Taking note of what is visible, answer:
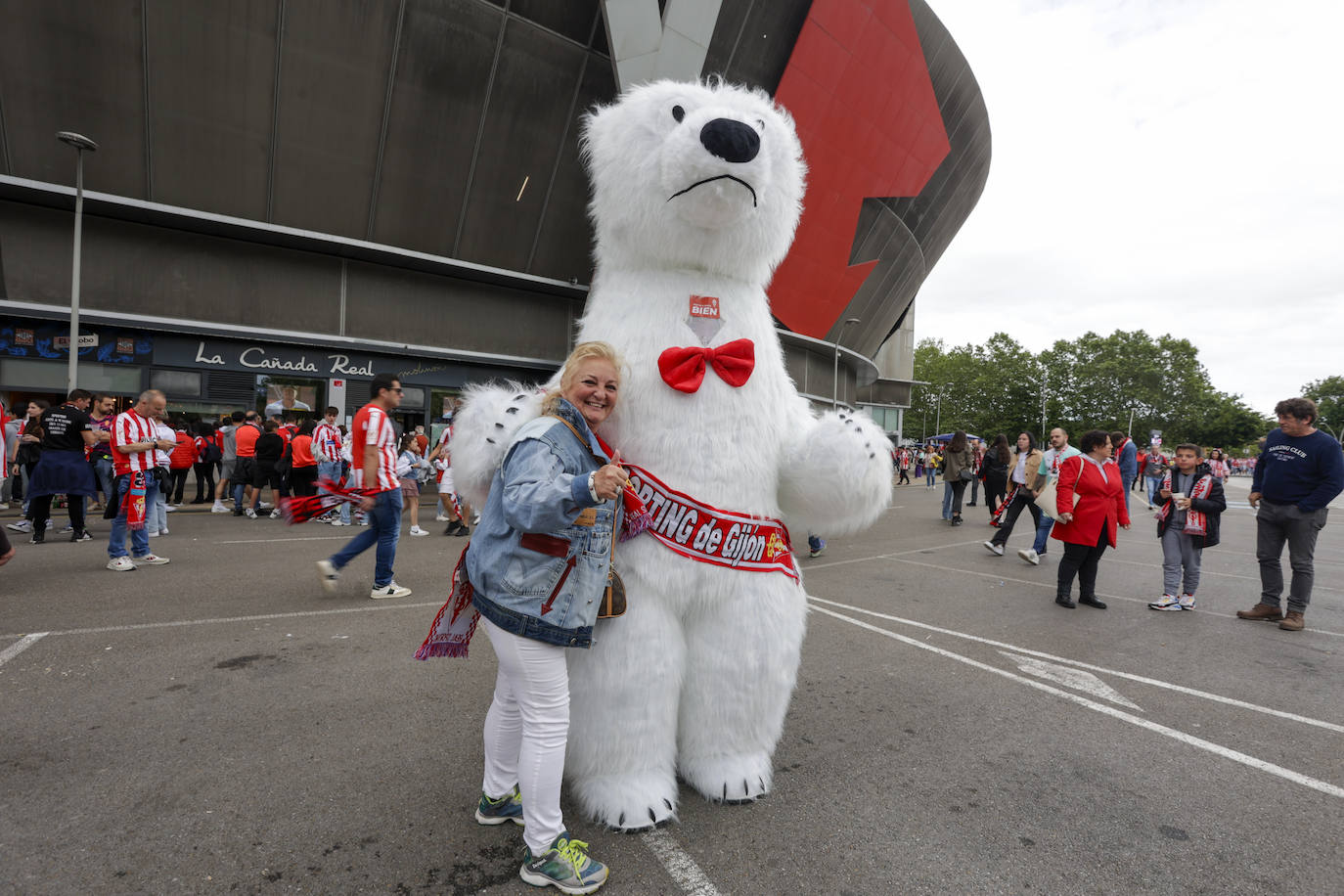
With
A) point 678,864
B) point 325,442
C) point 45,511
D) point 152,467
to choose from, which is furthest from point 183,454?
point 678,864

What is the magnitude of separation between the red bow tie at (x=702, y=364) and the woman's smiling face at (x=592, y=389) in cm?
26

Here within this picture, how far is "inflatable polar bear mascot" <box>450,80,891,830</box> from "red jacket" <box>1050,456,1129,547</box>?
425 centimetres

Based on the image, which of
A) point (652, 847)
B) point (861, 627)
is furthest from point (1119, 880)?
point (861, 627)

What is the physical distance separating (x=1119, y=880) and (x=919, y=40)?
64.4 feet

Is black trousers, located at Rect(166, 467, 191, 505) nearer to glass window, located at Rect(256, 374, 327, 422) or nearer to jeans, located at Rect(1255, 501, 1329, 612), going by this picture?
glass window, located at Rect(256, 374, 327, 422)

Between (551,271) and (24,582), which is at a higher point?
(551,271)

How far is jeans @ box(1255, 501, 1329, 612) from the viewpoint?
499 centimetres

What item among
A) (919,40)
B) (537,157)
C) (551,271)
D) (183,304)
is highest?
(919,40)

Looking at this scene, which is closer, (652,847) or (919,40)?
(652,847)

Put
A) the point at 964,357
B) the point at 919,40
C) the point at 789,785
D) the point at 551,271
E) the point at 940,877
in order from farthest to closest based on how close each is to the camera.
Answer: the point at 964,357, the point at 919,40, the point at 551,271, the point at 789,785, the point at 940,877

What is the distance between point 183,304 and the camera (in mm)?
11742

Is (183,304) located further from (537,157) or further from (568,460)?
(568,460)

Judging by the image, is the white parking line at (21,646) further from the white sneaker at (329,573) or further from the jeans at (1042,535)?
the jeans at (1042,535)

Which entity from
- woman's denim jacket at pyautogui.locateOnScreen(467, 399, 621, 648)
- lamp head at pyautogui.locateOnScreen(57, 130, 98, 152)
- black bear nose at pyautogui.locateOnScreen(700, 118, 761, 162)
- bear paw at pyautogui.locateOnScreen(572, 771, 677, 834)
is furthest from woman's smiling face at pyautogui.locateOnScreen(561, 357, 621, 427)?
lamp head at pyautogui.locateOnScreen(57, 130, 98, 152)
